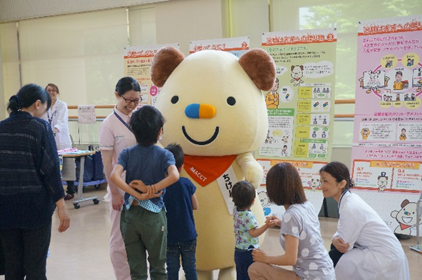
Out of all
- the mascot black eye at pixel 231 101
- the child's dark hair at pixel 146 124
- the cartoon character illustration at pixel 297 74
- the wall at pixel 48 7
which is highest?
the wall at pixel 48 7

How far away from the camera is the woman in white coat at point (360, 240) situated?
8.83ft

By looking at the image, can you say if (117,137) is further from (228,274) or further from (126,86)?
(228,274)

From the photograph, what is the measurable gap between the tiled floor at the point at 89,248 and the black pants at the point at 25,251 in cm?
116

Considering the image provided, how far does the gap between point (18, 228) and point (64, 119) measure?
154 inches

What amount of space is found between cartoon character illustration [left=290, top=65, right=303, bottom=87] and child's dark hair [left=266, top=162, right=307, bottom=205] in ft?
8.06

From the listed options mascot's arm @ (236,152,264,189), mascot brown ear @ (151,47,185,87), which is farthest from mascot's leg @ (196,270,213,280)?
mascot brown ear @ (151,47,185,87)

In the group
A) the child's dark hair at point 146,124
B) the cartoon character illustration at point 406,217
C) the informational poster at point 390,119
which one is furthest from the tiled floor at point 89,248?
the child's dark hair at point 146,124

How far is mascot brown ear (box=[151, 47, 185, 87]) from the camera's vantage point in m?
3.40

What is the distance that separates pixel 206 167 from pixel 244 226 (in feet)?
2.02

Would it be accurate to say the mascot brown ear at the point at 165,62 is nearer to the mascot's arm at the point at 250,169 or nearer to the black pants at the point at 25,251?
the mascot's arm at the point at 250,169

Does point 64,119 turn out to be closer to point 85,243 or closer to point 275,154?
point 85,243

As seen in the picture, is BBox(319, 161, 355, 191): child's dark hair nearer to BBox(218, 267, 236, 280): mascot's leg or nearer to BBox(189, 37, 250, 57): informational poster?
BBox(218, 267, 236, 280): mascot's leg

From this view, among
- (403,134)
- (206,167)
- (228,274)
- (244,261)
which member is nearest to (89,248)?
(228,274)

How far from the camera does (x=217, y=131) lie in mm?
3100
